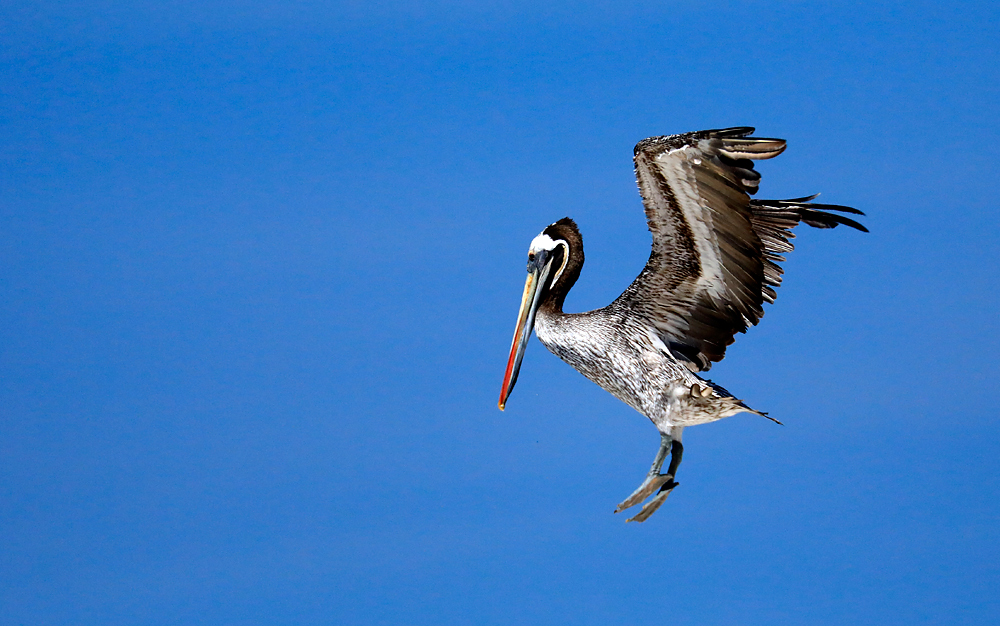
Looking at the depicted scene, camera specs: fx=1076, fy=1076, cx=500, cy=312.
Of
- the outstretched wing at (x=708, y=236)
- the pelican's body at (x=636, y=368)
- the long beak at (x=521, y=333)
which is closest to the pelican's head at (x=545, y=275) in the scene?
the long beak at (x=521, y=333)

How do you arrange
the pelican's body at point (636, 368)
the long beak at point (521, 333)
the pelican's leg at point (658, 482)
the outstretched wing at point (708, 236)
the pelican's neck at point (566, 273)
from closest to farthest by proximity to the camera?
1. the outstretched wing at point (708, 236)
2. the pelican's leg at point (658, 482)
3. the pelican's body at point (636, 368)
4. the pelican's neck at point (566, 273)
5. the long beak at point (521, 333)

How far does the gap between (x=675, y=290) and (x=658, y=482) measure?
1771 mm

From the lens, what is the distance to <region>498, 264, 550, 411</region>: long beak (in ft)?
35.1

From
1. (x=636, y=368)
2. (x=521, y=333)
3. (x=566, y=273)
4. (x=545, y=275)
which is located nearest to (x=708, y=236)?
(x=636, y=368)

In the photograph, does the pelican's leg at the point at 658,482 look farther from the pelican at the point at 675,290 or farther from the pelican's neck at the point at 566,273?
the pelican's neck at the point at 566,273

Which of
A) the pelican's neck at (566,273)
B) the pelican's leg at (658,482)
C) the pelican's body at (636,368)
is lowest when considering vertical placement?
the pelican's leg at (658,482)

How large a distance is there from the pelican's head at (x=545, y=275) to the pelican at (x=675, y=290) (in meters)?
0.01

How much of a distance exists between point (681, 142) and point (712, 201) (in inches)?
24.0

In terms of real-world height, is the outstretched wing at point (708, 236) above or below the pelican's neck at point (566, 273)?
below

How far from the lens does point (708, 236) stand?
9.55 metres

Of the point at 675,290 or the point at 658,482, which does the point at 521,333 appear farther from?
the point at 658,482

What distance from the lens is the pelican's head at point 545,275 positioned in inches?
415

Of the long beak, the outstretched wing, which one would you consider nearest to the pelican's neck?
the long beak

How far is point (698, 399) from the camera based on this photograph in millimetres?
9711
